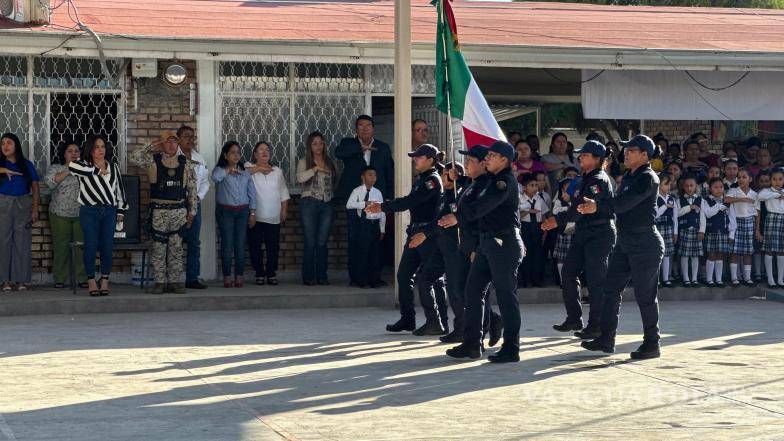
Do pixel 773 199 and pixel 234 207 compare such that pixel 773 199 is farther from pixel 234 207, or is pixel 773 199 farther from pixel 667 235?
pixel 234 207

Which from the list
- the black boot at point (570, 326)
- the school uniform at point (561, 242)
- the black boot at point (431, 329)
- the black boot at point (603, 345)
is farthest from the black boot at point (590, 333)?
the school uniform at point (561, 242)

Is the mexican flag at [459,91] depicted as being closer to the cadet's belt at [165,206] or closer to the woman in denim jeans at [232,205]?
the woman in denim jeans at [232,205]

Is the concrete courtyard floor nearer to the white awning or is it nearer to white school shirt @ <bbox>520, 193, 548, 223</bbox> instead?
white school shirt @ <bbox>520, 193, 548, 223</bbox>

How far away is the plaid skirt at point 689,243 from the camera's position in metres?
15.7

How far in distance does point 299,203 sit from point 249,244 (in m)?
0.79

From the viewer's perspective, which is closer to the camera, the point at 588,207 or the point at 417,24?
the point at 588,207

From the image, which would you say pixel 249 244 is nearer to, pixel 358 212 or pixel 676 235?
pixel 358 212

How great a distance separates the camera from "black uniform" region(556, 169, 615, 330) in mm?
11164

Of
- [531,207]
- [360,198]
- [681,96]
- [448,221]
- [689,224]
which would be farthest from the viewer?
[681,96]

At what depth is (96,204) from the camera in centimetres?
1367

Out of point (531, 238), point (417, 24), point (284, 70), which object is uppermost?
point (417, 24)

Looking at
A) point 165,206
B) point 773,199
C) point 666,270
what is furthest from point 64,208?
point 773,199

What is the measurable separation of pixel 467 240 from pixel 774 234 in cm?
646

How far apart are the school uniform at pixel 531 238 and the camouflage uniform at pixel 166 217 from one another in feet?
Answer: 12.7
